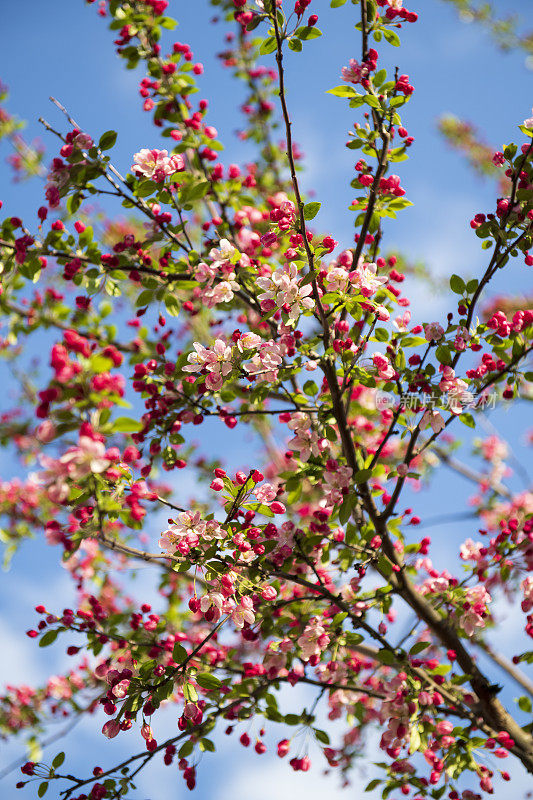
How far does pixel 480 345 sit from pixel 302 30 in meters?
1.41

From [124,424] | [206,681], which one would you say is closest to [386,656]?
[206,681]

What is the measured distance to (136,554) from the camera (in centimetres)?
194

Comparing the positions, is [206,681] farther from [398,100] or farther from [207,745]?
[398,100]

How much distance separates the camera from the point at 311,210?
1900 millimetres

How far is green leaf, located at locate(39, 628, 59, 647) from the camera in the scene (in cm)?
233

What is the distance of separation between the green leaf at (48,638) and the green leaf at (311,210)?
6.43 ft

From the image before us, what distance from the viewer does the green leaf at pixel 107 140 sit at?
2252 millimetres

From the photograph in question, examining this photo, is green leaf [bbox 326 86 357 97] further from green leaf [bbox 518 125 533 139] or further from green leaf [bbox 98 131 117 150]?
green leaf [bbox 98 131 117 150]

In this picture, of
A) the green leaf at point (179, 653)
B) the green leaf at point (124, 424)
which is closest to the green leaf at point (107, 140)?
the green leaf at point (124, 424)

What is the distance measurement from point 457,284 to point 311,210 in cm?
74

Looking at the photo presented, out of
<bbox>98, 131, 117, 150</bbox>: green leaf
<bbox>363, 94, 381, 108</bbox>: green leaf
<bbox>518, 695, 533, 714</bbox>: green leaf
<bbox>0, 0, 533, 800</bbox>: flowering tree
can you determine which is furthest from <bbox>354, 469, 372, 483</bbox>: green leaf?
<bbox>98, 131, 117, 150</bbox>: green leaf

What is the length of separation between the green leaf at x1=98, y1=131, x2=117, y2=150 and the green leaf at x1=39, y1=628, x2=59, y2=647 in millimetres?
2025

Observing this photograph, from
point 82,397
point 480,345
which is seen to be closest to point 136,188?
point 82,397

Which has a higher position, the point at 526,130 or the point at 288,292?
the point at 526,130
